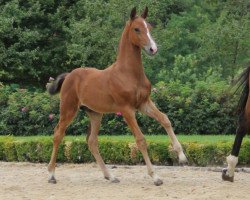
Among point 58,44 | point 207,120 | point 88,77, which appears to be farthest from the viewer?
point 58,44

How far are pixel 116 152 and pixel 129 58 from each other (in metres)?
3.45

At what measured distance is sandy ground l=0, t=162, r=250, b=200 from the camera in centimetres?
781

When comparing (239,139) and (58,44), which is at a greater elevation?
(239,139)

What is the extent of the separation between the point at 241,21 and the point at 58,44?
24.1 ft

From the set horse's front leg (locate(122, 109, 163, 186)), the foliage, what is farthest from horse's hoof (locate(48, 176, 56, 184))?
the foliage

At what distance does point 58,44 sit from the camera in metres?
25.1

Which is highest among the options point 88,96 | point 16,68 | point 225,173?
point 88,96

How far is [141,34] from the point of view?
8602 mm

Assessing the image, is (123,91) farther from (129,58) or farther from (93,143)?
(93,143)

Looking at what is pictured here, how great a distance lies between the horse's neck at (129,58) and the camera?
881cm

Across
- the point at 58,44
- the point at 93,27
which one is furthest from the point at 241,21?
the point at 58,44

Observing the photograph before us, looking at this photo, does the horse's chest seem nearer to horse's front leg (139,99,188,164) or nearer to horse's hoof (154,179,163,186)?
horse's front leg (139,99,188,164)

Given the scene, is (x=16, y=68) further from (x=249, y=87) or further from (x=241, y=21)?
(x=249, y=87)

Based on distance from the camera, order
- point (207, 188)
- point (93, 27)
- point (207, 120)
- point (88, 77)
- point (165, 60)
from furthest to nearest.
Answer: point (165, 60), point (93, 27), point (207, 120), point (88, 77), point (207, 188)
